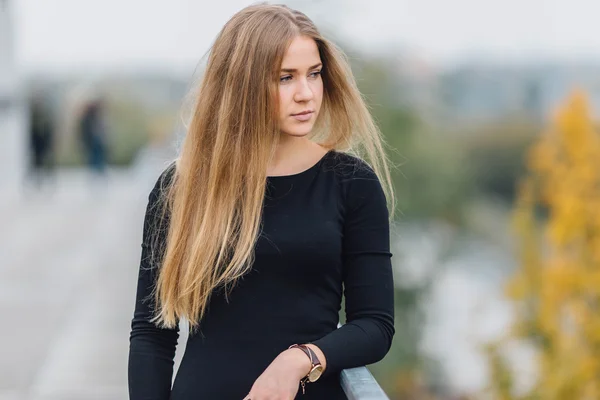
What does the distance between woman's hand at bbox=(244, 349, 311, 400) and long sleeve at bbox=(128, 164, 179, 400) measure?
1.02 feet

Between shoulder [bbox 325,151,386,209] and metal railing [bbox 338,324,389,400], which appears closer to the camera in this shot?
metal railing [bbox 338,324,389,400]

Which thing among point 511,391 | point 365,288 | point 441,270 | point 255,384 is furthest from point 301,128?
point 441,270

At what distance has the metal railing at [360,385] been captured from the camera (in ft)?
7.09

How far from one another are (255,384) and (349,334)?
22 centimetres

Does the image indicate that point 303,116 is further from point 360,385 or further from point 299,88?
point 360,385

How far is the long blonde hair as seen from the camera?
8.31 feet

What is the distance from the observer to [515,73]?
76.6 metres

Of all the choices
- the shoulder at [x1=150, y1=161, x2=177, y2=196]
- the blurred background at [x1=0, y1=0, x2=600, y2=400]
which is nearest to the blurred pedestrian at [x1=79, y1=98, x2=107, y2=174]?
the blurred background at [x1=0, y1=0, x2=600, y2=400]

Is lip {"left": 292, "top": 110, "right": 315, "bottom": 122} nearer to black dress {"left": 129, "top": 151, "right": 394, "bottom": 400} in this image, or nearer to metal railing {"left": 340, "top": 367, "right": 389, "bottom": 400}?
black dress {"left": 129, "top": 151, "right": 394, "bottom": 400}

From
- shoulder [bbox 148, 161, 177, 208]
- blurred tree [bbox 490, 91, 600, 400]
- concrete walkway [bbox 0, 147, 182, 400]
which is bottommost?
blurred tree [bbox 490, 91, 600, 400]

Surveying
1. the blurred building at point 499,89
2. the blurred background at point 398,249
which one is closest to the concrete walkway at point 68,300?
the blurred background at point 398,249

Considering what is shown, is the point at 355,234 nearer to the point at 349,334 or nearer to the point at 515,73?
the point at 349,334

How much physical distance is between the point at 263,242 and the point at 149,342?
1.21ft

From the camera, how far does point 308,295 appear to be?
2.51 metres
